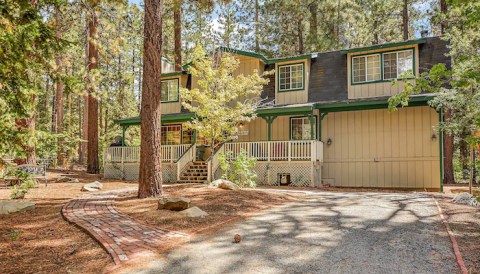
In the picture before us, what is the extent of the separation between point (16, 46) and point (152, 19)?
175 inches

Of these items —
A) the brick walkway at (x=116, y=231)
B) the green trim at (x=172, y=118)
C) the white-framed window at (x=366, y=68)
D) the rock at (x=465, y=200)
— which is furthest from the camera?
the green trim at (x=172, y=118)

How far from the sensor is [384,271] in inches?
159

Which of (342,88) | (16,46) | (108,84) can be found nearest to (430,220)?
(16,46)

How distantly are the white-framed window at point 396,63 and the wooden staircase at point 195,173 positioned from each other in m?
8.38

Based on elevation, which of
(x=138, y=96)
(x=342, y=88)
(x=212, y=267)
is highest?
(x=138, y=96)

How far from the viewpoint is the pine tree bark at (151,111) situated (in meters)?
8.50

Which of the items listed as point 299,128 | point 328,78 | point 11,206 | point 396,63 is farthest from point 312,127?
point 11,206

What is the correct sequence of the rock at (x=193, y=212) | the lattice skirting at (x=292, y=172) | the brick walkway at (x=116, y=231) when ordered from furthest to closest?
1. the lattice skirting at (x=292, y=172)
2. the rock at (x=193, y=212)
3. the brick walkway at (x=116, y=231)

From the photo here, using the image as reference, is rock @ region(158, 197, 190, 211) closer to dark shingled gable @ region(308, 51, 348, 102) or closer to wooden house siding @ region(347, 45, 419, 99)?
dark shingled gable @ region(308, 51, 348, 102)

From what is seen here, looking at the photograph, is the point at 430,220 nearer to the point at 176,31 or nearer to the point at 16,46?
the point at 16,46

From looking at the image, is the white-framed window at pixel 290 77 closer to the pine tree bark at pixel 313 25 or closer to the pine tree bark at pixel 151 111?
the pine tree bark at pixel 313 25

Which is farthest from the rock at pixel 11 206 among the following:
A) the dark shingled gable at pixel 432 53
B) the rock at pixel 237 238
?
the dark shingled gable at pixel 432 53

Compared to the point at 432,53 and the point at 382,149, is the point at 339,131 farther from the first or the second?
the point at 432,53

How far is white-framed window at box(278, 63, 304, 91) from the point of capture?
54.9 feet
